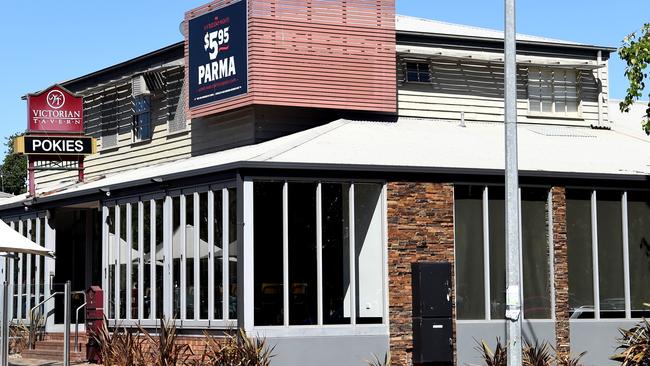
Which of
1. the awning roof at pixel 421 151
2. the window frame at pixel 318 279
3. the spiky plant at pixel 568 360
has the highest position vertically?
the awning roof at pixel 421 151

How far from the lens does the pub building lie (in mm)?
23797

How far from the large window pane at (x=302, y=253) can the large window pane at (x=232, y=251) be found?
1.08 meters

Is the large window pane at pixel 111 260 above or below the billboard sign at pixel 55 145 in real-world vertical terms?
below

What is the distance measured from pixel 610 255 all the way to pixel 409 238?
16.5 ft

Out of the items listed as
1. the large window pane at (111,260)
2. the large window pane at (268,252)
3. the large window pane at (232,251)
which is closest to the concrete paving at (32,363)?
the large window pane at (111,260)

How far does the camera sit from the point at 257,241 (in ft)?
76.7

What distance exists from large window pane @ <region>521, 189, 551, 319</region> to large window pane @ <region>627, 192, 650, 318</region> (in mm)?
2156

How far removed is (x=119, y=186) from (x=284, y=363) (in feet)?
23.6

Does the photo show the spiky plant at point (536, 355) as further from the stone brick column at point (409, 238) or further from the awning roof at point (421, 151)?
the awning roof at point (421, 151)

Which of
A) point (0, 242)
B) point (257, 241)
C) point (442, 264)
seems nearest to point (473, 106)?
point (442, 264)

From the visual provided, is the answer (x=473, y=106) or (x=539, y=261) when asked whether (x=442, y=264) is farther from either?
(x=473, y=106)

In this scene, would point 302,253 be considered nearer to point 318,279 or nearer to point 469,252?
point 318,279

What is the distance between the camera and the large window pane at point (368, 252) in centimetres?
2431

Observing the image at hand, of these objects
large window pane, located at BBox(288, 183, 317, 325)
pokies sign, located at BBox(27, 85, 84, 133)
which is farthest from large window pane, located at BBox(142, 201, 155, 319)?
pokies sign, located at BBox(27, 85, 84, 133)
